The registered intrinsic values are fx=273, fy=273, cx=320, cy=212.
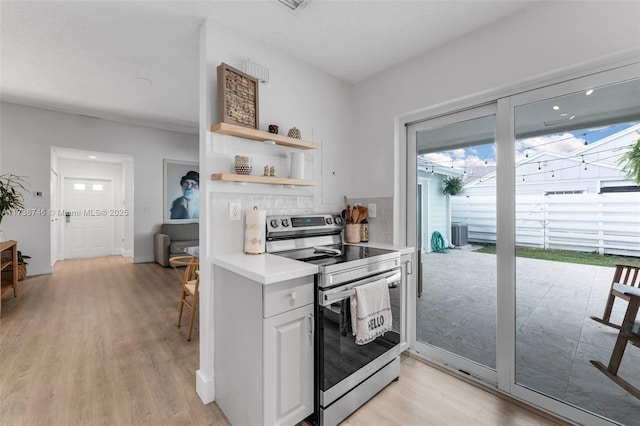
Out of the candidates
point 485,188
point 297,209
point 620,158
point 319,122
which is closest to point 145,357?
point 297,209

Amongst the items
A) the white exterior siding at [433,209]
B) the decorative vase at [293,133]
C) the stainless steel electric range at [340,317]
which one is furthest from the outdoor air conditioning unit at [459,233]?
the decorative vase at [293,133]

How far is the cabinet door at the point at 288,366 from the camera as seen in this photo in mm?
1329

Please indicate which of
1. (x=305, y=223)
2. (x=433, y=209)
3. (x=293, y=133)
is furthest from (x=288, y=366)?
(x=433, y=209)

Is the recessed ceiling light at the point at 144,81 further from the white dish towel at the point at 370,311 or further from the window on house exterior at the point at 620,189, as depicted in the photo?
the window on house exterior at the point at 620,189

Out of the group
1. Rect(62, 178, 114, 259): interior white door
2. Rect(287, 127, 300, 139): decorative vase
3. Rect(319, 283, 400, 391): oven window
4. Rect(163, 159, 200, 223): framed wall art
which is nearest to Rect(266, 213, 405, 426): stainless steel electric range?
Rect(319, 283, 400, 391): oven window

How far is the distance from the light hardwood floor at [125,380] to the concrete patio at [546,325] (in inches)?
9.9

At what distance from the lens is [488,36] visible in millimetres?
1896

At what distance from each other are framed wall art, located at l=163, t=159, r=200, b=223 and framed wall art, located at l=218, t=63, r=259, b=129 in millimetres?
4812

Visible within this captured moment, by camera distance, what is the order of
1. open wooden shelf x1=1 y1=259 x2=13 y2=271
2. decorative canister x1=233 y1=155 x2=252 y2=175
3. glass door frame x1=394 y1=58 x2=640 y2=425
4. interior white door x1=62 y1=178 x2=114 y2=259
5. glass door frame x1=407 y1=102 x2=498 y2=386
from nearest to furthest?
glass door frame x1=394 y1=58 x2=640 y2=425 < decorative canister x1=233 y1=155 x2=252 y2=175 < glass door frame x1=407 y1=102 x2=498 y2=386 < open wooden shelf x1=1 y1=259 x2=13 y2=271 < interior white door x1=62 y1=178 x2=114 y2=259

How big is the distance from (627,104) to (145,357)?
371 centimetres

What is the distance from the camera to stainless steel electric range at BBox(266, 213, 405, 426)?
1495 mm

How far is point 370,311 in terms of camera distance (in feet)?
5.48

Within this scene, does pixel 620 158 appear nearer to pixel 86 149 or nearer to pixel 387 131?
pixel 387 131

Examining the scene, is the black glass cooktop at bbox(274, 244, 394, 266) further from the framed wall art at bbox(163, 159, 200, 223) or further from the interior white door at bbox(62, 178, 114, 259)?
the interior white door at bbox(62, 178, 114, 259)
